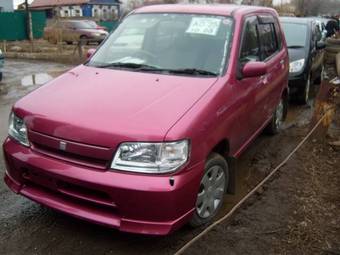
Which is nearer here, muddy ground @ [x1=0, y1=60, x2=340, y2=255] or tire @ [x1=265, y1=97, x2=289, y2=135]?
muddy ground @ [x1=0, y1=60, x2=340, y2=255]

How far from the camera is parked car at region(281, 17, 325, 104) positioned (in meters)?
8.85

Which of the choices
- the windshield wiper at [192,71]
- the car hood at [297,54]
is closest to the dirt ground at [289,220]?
the windshield wiper at [192,71]

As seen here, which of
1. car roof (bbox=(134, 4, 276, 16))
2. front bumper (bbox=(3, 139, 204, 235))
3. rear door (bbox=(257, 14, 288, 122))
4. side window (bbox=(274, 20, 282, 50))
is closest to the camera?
front bumper (bbox=(3, 139, 204, 235))

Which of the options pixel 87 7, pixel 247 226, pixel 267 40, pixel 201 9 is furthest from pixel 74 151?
pixel 87 7

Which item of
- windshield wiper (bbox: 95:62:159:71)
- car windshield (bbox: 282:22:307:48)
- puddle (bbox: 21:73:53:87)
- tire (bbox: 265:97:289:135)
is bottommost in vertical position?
puddle (bbox: 21:73:53:87)

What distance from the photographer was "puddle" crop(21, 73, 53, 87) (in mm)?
12047

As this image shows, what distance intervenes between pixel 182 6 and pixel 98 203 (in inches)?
107

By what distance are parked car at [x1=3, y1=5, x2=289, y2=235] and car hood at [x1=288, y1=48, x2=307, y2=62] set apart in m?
4.21

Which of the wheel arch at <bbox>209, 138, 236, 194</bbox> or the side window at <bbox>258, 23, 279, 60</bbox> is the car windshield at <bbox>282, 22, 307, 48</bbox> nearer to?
the side window at <bbox>258, 23, 279, 60</bbox>

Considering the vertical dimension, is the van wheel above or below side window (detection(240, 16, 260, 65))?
below

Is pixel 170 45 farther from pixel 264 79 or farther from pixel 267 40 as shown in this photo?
pixel 267 40

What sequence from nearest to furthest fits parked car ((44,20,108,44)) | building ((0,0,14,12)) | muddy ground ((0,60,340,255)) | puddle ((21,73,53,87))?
1. muddy ground ((0,60,340,255))
2. puddle ((21,73,53,87))
3. parked car ((44,20,108,44))
4. building ((0,0,14,12))

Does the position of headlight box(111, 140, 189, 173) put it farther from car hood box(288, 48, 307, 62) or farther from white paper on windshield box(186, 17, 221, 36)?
car hood box(288, 48, 307, 62)

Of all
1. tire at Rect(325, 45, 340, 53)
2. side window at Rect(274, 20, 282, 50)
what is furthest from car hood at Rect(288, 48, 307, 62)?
tire at Rect(325, 45, 340, 53)
